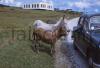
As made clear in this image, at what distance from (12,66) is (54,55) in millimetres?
3408

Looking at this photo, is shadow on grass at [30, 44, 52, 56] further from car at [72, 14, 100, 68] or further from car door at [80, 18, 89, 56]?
car door at [80, 18, 89, 56]

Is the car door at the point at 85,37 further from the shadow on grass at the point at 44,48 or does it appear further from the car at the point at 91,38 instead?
the shadow on grass at the point at 44,48

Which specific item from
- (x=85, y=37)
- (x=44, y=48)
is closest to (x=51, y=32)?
(x=44, y=48)

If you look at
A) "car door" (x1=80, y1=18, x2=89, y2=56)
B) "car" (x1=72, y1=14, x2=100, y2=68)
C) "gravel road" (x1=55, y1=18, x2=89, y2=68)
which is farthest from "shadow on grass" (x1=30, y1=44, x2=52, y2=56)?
"car door" (x1=80, y1=18, x2=89, y2=56)

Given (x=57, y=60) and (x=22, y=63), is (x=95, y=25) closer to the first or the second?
(x=57, y=60)

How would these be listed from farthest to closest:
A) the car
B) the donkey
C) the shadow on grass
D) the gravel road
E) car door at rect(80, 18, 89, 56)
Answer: the shadow on grass < the donkey < the gravel road < car door at rect(80, 18, 89, 56) < the car

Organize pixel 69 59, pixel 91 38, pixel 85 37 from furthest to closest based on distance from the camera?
pixel 69 59, pixel 85 37, pixel 91 38

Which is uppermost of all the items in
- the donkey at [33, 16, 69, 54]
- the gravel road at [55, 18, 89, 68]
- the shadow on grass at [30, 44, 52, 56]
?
the donkey at [33, 16, 69, 54]

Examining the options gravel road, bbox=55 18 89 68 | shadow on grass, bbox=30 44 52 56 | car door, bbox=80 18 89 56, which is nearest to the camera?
car door, bbox=80 18 89 56

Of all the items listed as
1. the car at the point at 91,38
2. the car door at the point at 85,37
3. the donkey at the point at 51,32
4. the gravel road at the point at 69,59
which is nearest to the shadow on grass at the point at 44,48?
the donkey at the point at 51,32

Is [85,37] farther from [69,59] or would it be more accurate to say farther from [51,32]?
[51,32]

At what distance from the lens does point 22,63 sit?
11305mm

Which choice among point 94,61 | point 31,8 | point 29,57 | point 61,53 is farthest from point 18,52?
point 31,8

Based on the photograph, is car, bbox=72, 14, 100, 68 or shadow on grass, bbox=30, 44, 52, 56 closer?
car, bbox=72, 14, 100, 68
